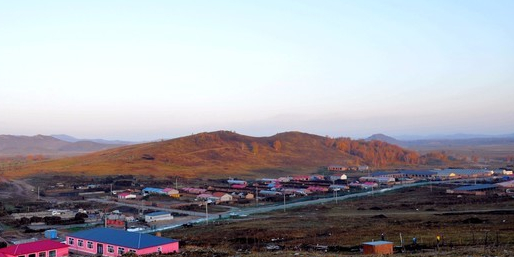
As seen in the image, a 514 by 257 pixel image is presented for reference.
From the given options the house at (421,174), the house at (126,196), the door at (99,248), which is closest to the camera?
the door at (99,248)

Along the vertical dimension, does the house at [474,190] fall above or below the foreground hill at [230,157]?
below

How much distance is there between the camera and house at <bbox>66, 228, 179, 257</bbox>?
2645 cm

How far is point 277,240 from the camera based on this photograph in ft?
99.0

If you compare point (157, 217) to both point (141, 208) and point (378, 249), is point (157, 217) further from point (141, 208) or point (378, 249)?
→ point (378, 249)

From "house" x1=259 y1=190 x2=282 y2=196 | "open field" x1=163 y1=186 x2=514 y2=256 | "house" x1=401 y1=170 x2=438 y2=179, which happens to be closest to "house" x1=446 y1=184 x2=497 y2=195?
"open field" x1=163 y1=186 x2=514 y2=256

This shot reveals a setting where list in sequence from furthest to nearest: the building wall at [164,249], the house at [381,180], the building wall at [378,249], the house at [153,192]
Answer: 1. the house at [381,180]
2. the house at [153,192]
3. the building wall at [164,249]
4. the building wall at [378,249]

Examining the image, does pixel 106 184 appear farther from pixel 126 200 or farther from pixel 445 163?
pixel 445 163

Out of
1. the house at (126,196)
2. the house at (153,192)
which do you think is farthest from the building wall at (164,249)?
the house at (153,192)

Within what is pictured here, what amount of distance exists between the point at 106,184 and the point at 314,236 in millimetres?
60102

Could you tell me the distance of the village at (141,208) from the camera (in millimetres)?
27562

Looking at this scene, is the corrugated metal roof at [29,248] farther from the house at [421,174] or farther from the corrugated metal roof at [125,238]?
the house at [421,174]

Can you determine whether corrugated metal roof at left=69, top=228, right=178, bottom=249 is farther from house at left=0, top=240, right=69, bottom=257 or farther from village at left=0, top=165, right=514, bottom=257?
house at left=0, top=240, right=69, bottom=257

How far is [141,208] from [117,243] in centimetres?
2857

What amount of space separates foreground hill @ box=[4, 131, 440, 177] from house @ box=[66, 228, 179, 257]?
70.6 metres
